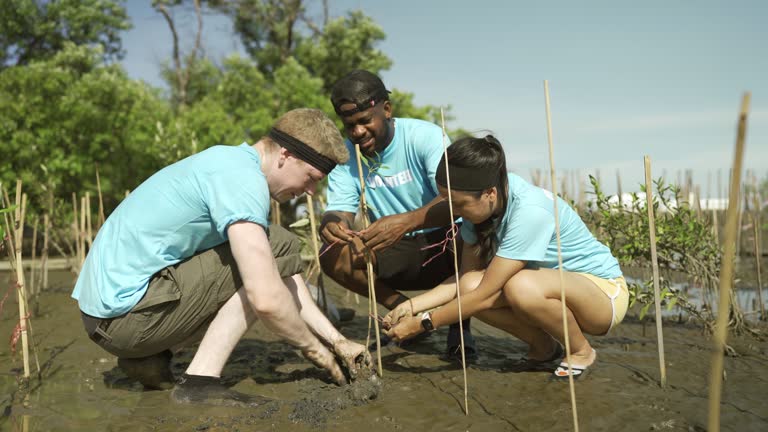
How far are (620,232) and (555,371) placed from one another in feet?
5.26

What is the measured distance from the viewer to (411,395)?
2.80m

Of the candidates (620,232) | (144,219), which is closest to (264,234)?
(144,219)

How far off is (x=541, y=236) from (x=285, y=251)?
1.25 m

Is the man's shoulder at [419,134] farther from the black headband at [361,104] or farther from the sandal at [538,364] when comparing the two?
the sandal at [538,364]

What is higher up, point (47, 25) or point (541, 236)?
point (47, 25)

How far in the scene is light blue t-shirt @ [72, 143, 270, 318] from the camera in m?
2.51

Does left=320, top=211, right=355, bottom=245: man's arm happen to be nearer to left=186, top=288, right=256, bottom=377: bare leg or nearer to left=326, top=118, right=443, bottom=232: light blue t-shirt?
left=326, top=118, right=443, bottom=232: light blue t-shirt

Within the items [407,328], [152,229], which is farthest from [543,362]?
[152,229]

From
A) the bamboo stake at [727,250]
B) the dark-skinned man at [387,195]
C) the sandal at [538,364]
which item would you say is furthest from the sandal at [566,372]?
the bamboo stake at [727,250]

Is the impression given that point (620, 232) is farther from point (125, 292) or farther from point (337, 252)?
point (125, 292)

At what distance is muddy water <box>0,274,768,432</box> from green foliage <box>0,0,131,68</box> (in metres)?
16.3

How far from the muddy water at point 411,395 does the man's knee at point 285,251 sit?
0.61 metres

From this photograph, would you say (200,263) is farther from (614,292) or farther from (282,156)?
(614,292)

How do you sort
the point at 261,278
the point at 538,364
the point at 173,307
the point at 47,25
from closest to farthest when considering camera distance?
the point at 261,278
the point at 173,307
the point at 538,364
the point at 47,25
